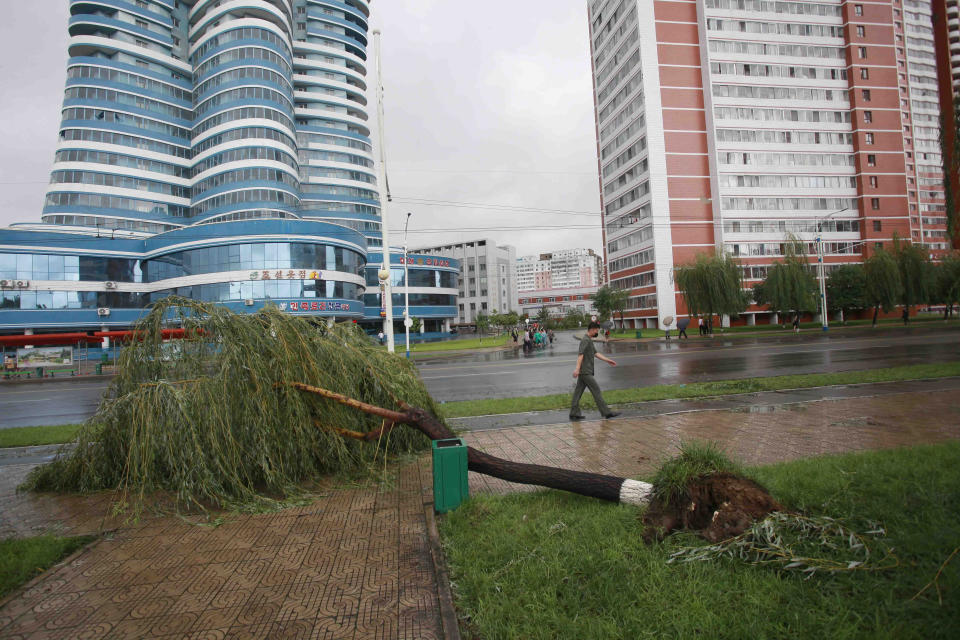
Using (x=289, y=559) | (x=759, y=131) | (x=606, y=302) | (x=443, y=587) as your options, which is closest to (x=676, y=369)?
(x=443, y=587)

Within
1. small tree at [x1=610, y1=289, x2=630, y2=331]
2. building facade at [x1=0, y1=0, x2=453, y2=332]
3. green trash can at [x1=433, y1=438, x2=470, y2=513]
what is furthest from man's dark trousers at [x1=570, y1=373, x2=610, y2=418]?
small tree at [x1=610, y1=289, x2=630, y2=331]

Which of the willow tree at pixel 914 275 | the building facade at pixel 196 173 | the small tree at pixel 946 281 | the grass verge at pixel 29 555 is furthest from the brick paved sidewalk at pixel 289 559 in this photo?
the small tree at pixel 946 281

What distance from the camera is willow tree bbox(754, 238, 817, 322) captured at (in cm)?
4186

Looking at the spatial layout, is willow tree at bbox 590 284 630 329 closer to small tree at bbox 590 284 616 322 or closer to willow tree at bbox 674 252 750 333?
small tree at bbox 590 284 616 322

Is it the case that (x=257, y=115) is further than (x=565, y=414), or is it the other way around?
(x=257, y=115)

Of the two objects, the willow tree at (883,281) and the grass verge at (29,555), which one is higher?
the willow tree at (883,281)

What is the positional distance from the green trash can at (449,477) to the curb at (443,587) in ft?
0.65

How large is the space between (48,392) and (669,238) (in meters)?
56.2

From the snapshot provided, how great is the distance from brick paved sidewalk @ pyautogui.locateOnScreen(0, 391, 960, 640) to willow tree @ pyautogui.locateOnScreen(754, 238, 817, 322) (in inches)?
1613

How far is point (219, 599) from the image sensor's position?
3.10m

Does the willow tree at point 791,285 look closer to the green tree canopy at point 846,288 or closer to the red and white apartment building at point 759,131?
the green tree canopy at point 846,288

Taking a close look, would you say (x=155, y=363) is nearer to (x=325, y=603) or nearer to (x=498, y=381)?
(x=325, y=603)

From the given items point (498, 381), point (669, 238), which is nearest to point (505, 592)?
point (498, 381)

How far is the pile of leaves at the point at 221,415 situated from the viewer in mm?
4922
